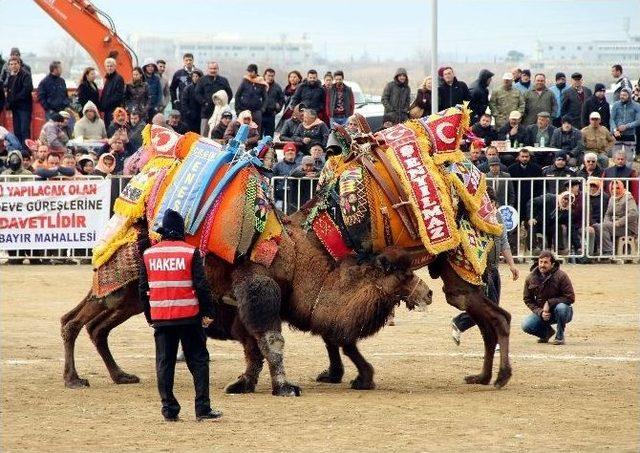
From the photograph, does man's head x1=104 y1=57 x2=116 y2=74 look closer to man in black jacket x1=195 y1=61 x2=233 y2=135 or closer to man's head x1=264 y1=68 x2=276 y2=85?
man in black jacket x1=195 y1=61 x2=233 y2=135

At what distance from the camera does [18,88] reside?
26.9m

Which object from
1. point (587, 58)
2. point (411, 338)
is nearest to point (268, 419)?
point (411, 338)

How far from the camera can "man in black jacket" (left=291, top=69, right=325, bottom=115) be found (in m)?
26.1

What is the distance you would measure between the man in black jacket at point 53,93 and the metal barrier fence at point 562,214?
479 cm

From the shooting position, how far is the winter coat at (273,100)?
1062 inches

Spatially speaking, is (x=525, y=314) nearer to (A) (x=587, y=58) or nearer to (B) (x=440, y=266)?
(B) (x=440, y=266)

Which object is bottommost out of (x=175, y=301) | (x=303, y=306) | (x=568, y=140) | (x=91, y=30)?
(x=303, y=306)

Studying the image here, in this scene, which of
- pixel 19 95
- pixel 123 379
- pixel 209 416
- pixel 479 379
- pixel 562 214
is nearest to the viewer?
pixel 209 416

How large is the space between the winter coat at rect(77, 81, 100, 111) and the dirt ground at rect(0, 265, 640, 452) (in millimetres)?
9577

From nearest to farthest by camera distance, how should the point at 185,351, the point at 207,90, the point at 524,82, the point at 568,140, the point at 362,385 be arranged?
the point at 185,351
the point at 362,385
the point at 568,140
the point at 207,90
the point at 524,82

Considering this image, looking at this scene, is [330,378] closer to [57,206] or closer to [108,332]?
[108,332]

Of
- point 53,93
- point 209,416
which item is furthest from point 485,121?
point 209,416

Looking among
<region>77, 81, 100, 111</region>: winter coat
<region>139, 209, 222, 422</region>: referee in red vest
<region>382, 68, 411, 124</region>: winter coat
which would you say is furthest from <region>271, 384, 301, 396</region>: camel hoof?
<region>77, 81, 100, 111</region>: winter coat

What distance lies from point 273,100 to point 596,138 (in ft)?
18.7
